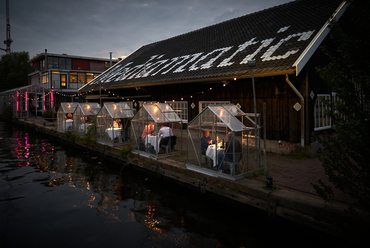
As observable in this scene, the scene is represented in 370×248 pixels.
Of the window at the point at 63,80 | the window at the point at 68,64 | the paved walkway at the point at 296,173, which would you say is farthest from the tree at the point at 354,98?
the window at the point at 68,64

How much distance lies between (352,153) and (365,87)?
1.13 metres

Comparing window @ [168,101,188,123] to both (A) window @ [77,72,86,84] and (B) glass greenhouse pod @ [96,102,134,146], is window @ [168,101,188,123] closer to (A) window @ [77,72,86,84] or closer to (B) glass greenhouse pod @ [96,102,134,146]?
(B) glass greenhouse pod @ [96,102,134,146]

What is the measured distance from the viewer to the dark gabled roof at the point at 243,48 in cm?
970

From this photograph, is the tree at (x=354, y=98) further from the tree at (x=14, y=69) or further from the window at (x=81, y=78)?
the tree at (x=14, y=69)

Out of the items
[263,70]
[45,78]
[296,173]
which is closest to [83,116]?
[263,70]

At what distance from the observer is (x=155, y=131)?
35.2 feet

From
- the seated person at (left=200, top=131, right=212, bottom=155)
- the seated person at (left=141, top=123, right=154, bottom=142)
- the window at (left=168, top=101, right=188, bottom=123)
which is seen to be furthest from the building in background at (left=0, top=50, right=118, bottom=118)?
the seated person at (left=200, top=131, right=212, bottom=155)

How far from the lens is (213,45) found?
15656 mm

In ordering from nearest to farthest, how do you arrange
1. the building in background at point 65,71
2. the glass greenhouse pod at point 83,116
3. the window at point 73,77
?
1. the glass greenhouse pod at point 83,116
2. the building in background at point 65,71
3. the window at point 73,77

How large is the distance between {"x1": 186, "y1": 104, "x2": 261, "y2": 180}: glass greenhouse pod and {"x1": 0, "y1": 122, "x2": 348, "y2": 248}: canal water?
0.95m

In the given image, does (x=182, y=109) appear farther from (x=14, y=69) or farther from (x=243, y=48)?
(x=14, y=69)

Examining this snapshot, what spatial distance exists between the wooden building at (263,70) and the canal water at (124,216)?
3.55 m

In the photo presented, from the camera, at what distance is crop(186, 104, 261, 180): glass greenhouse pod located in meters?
7.43

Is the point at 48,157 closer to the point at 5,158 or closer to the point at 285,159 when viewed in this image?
the point at 5,158
